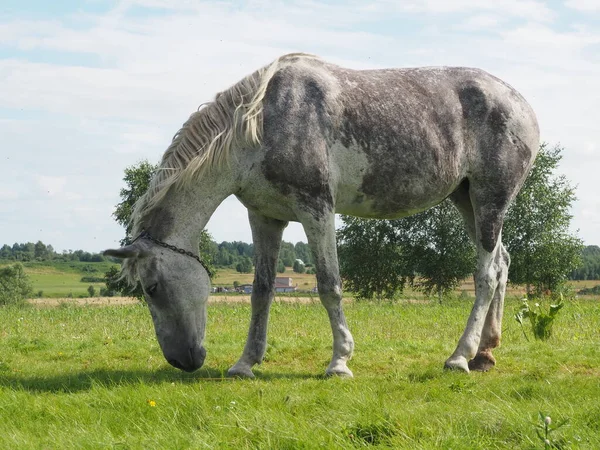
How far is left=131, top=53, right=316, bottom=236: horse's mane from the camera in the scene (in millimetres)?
6586

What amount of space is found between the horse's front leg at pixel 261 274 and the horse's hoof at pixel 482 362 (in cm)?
223

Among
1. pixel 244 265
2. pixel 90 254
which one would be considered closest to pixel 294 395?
pixel 244 265

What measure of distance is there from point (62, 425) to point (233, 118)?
3112 millimetres

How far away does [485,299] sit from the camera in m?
7.51

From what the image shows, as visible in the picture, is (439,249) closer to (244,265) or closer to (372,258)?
(372,258)

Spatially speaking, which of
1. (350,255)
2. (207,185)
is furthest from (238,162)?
(350,255)

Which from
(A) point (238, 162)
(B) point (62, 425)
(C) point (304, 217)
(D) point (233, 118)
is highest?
(D) point (233, 118)

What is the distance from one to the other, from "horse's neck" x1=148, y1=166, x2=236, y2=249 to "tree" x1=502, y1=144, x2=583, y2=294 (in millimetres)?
42956

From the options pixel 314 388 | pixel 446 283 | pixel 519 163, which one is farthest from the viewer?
pixel 446 283

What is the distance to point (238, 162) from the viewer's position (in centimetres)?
668

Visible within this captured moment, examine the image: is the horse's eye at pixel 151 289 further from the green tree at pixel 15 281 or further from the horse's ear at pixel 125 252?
the green tree at pixel 15 281

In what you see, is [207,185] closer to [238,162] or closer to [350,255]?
[238,162]

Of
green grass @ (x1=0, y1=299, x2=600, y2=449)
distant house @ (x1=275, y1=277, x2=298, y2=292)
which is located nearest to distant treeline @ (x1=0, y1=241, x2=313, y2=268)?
distant house @ (x1=275, y1=277, x2=298, y2=292)

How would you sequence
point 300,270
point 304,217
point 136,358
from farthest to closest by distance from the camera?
1. point 300,270
2. point 136,358
3. point 304,217
